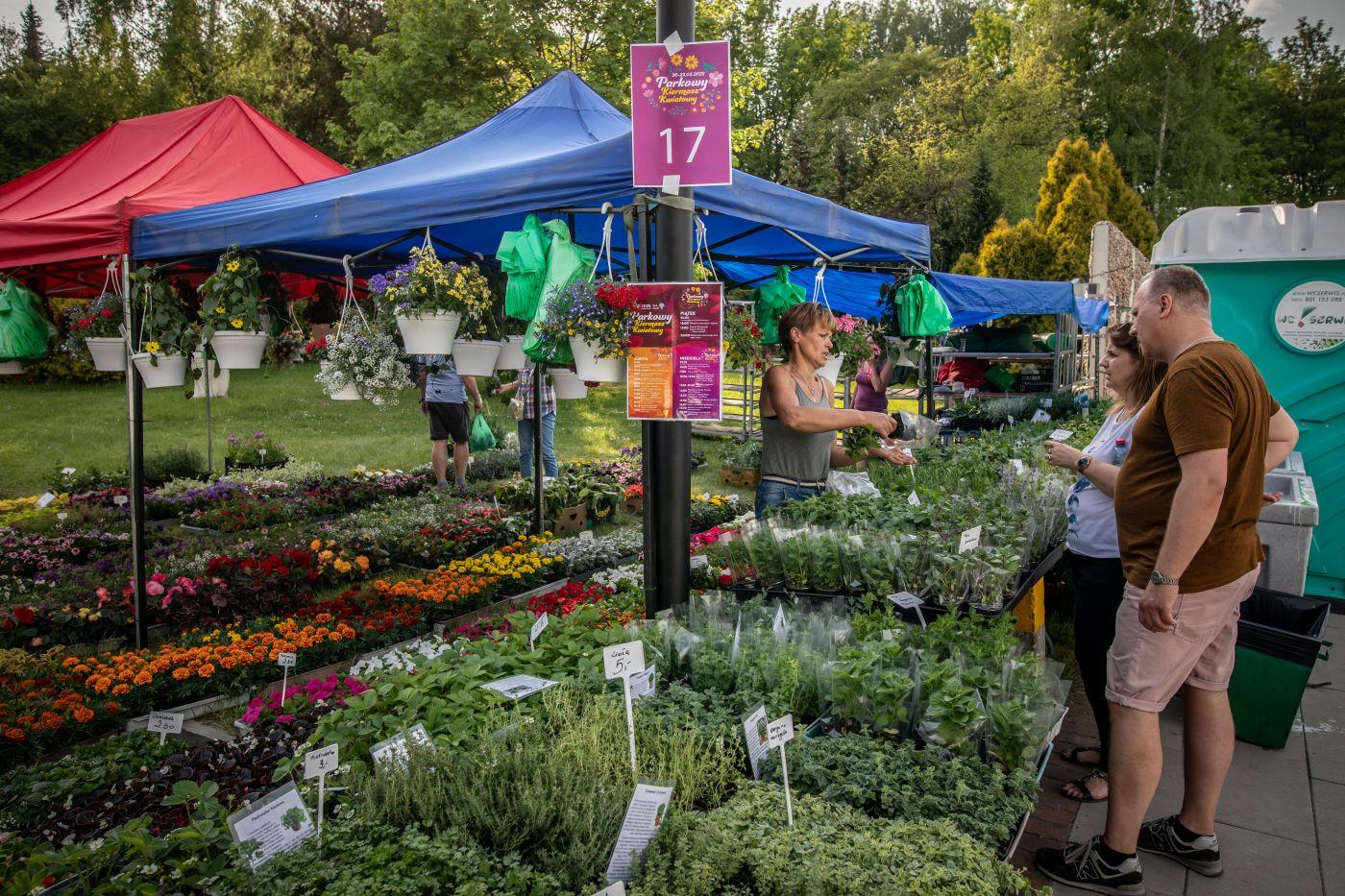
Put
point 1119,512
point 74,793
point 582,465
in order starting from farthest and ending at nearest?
point 582,465 < point 1119,512 < point 74,793

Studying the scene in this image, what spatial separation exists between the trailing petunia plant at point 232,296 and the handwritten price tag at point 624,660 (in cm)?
298

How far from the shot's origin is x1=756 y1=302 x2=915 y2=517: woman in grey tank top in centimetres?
400

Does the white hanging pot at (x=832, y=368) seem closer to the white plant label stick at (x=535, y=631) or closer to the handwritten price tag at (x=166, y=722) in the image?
the white plant label stick at (x=535, y=631)

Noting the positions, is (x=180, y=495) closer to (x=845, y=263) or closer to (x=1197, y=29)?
(x=845, y=263)

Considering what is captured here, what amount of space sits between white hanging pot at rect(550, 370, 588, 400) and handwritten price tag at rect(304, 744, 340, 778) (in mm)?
2470

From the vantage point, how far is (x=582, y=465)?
945 cm

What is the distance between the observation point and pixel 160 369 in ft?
14.6

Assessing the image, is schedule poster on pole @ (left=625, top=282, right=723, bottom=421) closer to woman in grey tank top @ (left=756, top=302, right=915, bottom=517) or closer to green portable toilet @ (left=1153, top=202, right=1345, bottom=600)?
woman in grey tank top @ (left=756, top=302, right=915, bottom=517)

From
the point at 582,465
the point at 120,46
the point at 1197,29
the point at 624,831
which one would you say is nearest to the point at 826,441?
the point at 624,831

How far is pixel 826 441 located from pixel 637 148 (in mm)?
2025

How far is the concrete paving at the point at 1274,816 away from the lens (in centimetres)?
293

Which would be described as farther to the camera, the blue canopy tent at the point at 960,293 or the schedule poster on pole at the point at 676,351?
the blue canopy tent at the point at 960,293

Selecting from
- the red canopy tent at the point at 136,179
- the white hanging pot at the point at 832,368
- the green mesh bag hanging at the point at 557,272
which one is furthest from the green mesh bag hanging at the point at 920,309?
the red canopy tent at the point at 136,179

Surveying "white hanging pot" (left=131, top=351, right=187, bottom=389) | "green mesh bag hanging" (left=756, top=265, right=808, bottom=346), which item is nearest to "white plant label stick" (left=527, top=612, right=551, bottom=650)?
"white hanging pot" (left=131, top=351, right=187, bottom=389)
